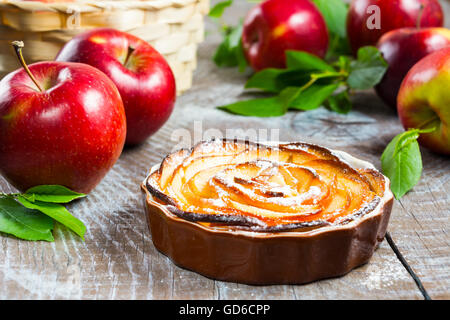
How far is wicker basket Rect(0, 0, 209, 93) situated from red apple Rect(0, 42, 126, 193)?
0.29 meters

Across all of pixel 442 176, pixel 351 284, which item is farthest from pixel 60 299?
pixel 442 176

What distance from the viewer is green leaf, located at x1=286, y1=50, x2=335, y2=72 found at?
179cm

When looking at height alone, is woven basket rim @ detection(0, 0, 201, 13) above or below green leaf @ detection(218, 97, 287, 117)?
above

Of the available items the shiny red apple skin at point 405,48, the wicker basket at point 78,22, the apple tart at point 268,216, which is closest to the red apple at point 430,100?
the shiny red apple skin at point 405,48

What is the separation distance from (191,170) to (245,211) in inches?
7.9

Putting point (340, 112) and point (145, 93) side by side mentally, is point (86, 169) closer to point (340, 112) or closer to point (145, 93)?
point (145, 93)

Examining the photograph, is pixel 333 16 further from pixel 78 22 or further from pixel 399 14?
pixel 78 22

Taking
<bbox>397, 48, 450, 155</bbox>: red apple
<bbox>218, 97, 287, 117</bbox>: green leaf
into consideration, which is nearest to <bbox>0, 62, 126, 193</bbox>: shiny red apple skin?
<bbox>218, 97, 287, 117</bbox>: green leaf

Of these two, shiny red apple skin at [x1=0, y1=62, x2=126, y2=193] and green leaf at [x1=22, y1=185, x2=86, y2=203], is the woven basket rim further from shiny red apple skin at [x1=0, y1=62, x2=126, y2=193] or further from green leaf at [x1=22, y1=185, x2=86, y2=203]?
green leaf at [x1=22, y1=185, x2=86, y2=203]

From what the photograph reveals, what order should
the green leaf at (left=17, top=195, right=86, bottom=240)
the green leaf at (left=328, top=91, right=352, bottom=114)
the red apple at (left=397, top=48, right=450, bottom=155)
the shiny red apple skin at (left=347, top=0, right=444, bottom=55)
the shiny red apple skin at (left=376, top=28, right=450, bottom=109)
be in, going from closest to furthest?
the green leaf at (left=17, top=195, right=86, bottom=240) → the red apple at (left=397, top=48, right=450, bottom=155) → the shiny red apple skin at (left=376, top=28, right=450, bottom=109) → the green leaf at (left=328, top=91, right=352, bottom=114) → the shiny red apple skin at (left=347, top=0, right=444, bottom=55)

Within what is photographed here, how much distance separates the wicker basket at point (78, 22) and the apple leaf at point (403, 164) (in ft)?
2.37

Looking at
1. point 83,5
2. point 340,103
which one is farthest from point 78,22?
point 340,103

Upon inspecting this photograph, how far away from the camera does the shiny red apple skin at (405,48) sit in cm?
162

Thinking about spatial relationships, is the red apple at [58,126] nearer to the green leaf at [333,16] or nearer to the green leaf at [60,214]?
the green leaf at [60,214]
